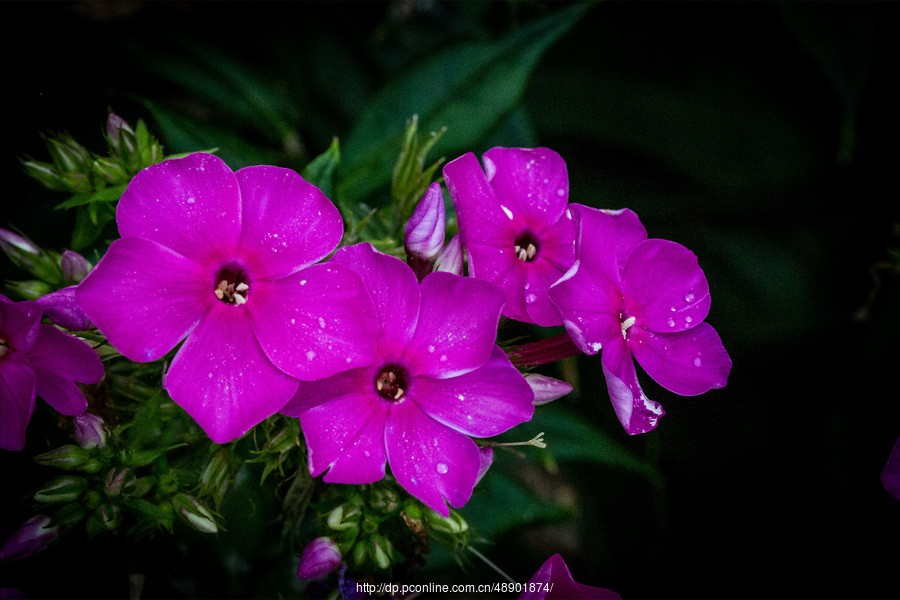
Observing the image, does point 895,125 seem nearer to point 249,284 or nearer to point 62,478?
point 249,284

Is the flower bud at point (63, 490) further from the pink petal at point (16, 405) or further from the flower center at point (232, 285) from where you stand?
the flower center at point (232, 285)

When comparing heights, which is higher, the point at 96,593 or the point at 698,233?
the point at 698,233

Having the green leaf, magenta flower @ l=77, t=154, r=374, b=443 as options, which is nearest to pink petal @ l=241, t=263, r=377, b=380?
magenta flower @ l=77, t=154, r=374, b=443

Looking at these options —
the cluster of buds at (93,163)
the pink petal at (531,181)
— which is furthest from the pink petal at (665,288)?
the cluster of buds at (93,163)

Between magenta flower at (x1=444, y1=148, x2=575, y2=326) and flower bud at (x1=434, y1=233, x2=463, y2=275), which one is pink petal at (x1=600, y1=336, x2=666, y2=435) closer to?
magenta flower at (x1=444, y1=148, x2=575, y2=326)

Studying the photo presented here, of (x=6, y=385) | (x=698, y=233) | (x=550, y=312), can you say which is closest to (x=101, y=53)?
(x=6, y=385)

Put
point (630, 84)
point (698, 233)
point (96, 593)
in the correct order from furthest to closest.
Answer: point (630, 84), point (698, 233), point (96, 593)

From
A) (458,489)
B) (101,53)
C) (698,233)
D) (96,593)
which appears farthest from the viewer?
(698,233)
